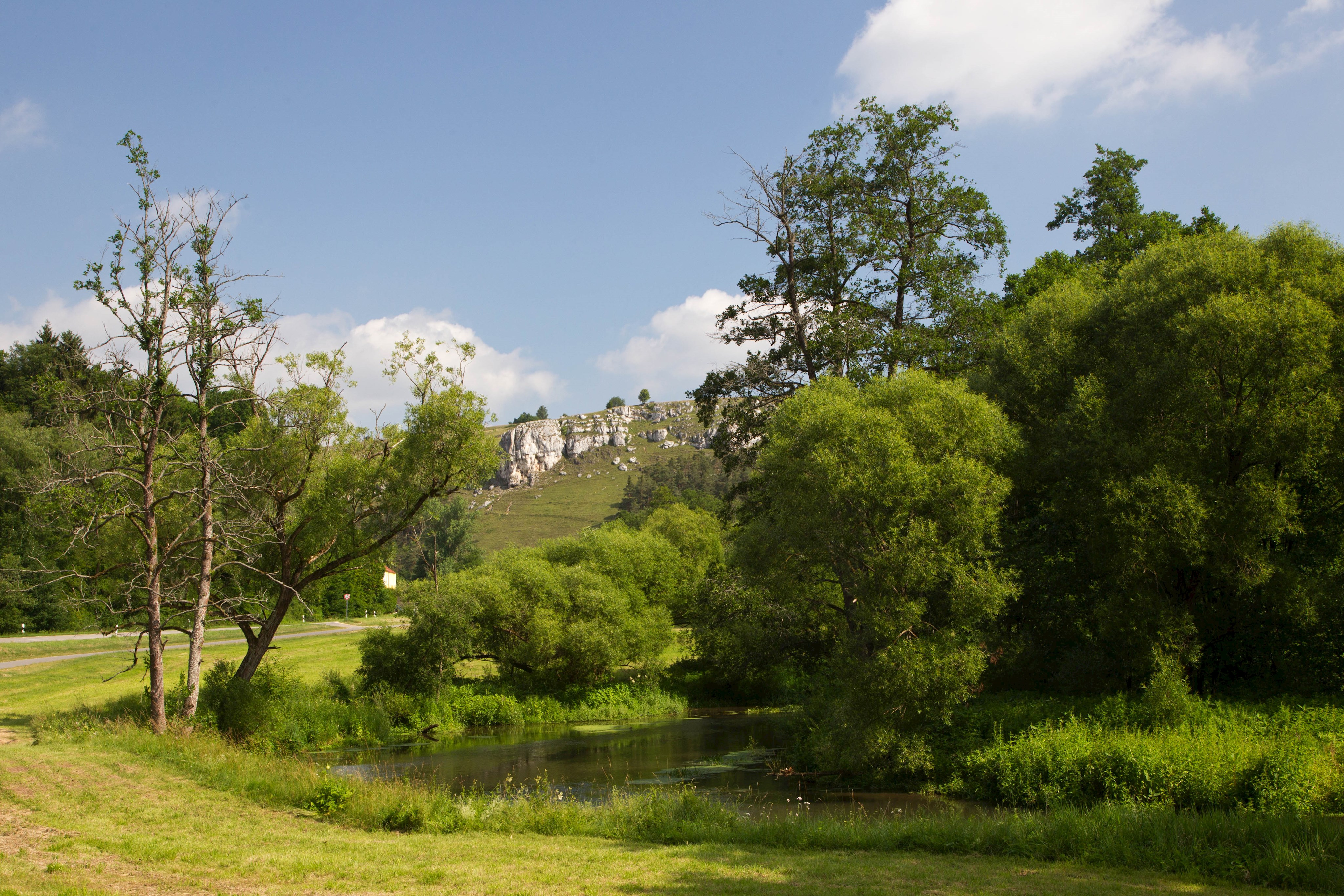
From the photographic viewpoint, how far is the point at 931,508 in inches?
832

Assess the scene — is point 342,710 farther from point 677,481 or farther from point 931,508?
point 677,481

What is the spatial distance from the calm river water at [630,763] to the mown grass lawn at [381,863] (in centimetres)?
461

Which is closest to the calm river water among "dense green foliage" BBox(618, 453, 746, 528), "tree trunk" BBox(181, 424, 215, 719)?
"tree trunk" BBox(181, 424, 215, 719)

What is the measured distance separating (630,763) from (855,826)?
13.2m

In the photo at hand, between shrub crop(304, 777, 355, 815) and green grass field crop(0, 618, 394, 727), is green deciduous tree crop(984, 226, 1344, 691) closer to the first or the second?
shrub crop(304, 777, 355, 815)

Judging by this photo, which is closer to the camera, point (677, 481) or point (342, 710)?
point (342, 710)

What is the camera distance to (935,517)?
21188 millimetres

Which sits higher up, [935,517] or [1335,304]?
[1335,304]

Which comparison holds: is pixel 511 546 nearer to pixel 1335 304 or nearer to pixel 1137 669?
pixel 1137 669

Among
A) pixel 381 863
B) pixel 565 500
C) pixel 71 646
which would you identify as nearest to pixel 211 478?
pixel 381 863

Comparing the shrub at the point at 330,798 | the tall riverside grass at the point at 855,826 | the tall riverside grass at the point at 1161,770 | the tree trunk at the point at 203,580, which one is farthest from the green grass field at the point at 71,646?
the tall riverside grass at the point at 1161,770

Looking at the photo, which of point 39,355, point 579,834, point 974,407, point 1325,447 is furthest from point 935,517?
point 39,355

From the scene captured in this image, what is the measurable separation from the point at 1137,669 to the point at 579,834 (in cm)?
1506

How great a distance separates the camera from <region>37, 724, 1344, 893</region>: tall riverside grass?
10.9m
